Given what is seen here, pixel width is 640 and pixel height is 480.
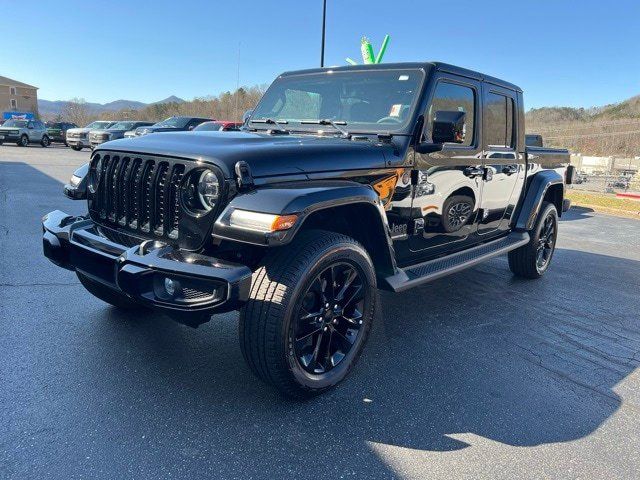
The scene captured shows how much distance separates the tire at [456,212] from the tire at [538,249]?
1.53 m

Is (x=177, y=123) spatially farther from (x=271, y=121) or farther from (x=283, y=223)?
(x=283, y=223)

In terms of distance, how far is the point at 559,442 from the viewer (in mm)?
2471

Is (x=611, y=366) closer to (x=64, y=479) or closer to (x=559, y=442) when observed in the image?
(x=559, y=442)

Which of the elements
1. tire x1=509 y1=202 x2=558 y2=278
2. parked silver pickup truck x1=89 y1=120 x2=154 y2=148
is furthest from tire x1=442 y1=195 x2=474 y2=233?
parked silver pickup truck x1=89 y1=120 x2=154 y2=148

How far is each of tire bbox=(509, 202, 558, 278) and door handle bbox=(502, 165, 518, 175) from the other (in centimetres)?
84

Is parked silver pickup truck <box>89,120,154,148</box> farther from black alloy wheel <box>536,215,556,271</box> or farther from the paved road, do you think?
black alloy wheel <box>536,215,556,271</box>

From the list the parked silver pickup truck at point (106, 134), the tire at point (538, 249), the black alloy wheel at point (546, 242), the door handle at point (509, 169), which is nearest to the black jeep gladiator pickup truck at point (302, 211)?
the door handle at point (509, 169)

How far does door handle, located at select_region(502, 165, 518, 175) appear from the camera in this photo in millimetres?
4529

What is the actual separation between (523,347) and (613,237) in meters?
6.35

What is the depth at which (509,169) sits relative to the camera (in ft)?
15.1

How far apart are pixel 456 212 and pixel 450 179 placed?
0.32 metres

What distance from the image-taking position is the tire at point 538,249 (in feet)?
17.3

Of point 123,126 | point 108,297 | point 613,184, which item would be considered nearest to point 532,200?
point 108,297

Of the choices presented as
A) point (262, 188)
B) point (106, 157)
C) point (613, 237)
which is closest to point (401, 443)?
point (262, 188)
